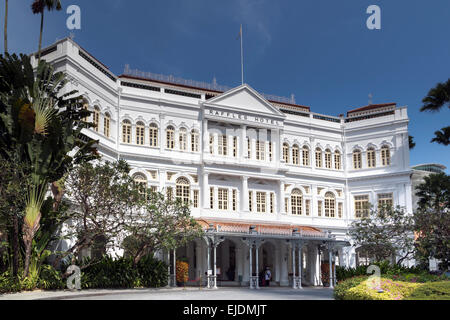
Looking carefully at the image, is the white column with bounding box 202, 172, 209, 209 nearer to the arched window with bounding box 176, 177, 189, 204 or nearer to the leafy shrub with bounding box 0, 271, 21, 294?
the arched window with bounding box 176, 177, 189, 204

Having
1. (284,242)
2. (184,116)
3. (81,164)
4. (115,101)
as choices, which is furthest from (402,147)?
(81,164)

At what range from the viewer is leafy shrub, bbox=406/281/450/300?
1435cm

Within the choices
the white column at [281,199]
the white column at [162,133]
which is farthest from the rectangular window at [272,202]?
the white column at [162,133]

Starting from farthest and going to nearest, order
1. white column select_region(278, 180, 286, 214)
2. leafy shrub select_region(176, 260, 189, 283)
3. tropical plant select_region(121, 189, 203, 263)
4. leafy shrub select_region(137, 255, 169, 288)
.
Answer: white column select_region(278, 180, 286, 214) → leafy shrub select_region(176, 260, 189, 283) → leafy shrub select_region(137, 255, 169, 288) → tropical plant select_region(121, 189, 203, 263)

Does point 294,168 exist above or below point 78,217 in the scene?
above

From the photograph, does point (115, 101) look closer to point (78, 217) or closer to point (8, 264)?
point (78, 217)

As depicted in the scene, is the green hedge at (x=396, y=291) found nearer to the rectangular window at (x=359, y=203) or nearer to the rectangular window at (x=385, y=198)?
the rectangular window at (x=385, y=198)

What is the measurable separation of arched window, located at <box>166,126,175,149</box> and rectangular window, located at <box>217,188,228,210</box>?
15.2 feet

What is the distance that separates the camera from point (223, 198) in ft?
123

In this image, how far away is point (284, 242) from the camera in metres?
Result: 35.9

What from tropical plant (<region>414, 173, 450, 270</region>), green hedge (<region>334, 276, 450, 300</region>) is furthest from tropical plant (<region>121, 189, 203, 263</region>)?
tropical plant (<region>414, 173, 450, 270</region>)

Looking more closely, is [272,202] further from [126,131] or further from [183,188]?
[126,131]

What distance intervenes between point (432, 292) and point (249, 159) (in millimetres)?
24232

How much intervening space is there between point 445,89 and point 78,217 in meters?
25.2
